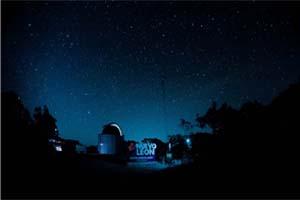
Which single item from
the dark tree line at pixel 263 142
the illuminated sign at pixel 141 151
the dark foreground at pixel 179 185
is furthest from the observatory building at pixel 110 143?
the dark foreground at pixel 179 185

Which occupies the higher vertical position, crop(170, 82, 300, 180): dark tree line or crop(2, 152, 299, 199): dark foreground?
crop(170, 82, 300, 180): dark tree line

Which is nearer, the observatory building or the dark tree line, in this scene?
the dark tree line

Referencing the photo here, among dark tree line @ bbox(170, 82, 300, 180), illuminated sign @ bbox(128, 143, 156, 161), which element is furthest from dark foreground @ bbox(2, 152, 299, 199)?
illuminated sign @ bbox(128, 143, 156, 161)

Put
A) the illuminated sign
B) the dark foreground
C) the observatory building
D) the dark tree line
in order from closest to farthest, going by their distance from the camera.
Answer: the dark foreground → the dark tree line → the observatory building → the illuminated sign

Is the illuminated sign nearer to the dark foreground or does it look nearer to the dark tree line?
the dark tree line

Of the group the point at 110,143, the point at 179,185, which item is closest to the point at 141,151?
the point at 110,143

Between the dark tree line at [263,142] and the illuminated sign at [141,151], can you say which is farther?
the illuminated sign at [141,151]

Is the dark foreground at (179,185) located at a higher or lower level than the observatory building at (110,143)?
lower

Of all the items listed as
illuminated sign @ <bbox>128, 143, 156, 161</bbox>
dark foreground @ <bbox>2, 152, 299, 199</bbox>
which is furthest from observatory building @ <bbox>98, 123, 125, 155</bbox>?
dark foreground @ <bbox>2, 152, 299, 199</bbox>

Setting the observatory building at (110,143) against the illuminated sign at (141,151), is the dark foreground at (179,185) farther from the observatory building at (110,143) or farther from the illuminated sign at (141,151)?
the illuminated sign at (141,151)

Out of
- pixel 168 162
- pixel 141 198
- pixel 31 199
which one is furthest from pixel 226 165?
pixel 168 162

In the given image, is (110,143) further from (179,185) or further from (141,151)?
(179,185)

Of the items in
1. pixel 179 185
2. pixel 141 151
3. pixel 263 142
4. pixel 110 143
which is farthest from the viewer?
pixel 141 151

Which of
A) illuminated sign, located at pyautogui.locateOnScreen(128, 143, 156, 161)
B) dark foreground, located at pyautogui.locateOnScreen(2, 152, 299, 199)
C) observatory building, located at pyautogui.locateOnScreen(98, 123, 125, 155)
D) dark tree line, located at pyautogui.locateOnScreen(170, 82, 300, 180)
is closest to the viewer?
dark foreground, located at pyautogui.locateOnScreen(2, 152, 299, 199)
